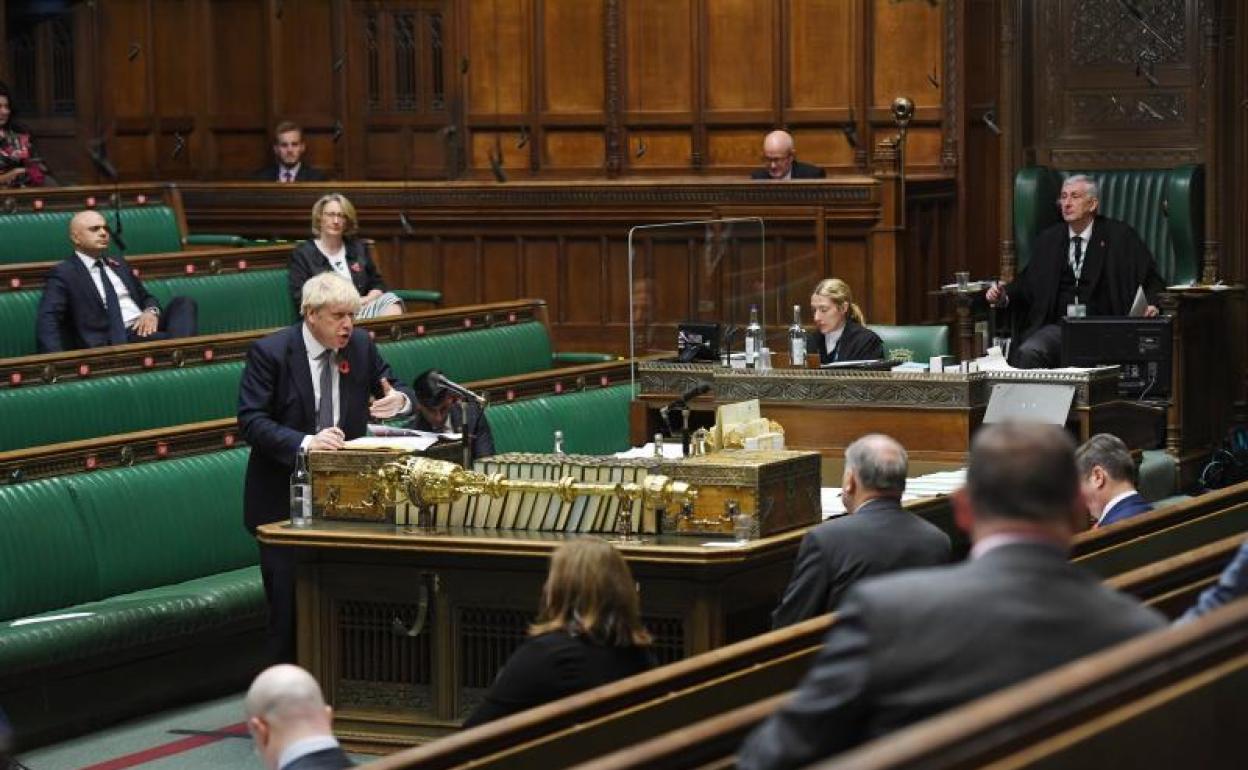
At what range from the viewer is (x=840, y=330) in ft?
32.9

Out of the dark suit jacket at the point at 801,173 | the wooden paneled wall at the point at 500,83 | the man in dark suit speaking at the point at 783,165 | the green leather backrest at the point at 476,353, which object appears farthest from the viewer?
the wooden paneled wall at the point at 500,83

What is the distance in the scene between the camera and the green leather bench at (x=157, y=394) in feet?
29.8

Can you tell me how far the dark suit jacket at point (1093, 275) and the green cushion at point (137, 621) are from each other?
4.87 metres

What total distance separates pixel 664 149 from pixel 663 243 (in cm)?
294

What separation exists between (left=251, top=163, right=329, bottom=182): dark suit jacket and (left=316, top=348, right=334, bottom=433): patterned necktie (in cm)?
702

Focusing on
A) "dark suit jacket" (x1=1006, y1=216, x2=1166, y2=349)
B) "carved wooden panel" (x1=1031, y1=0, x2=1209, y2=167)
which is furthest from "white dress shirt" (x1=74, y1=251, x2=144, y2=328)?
"carved wooden panel" (x1=1031, y1=0, x2=1209, y2=167)

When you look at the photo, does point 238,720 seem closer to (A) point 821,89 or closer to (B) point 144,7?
(A) point 821,89

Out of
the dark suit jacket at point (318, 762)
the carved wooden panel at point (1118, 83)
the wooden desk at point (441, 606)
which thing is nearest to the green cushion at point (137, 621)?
the wooden desk at point (441, 606)

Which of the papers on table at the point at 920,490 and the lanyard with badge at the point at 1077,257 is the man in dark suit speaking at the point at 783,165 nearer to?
the lanyard with badge at the point at 1077,257

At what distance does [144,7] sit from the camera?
16109 millimetres

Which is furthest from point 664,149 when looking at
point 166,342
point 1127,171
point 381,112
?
point 166,342

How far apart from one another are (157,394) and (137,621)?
6.78ft

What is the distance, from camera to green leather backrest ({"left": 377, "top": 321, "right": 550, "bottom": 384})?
34.2 feet

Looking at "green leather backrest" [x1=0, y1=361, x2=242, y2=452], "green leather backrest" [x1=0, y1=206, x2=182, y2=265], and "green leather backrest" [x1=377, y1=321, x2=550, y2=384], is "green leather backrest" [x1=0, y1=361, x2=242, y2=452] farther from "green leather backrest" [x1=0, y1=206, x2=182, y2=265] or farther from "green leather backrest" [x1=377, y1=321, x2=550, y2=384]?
"green leather backrest" [x1=0, y1=206, x2=182, y2=265]
